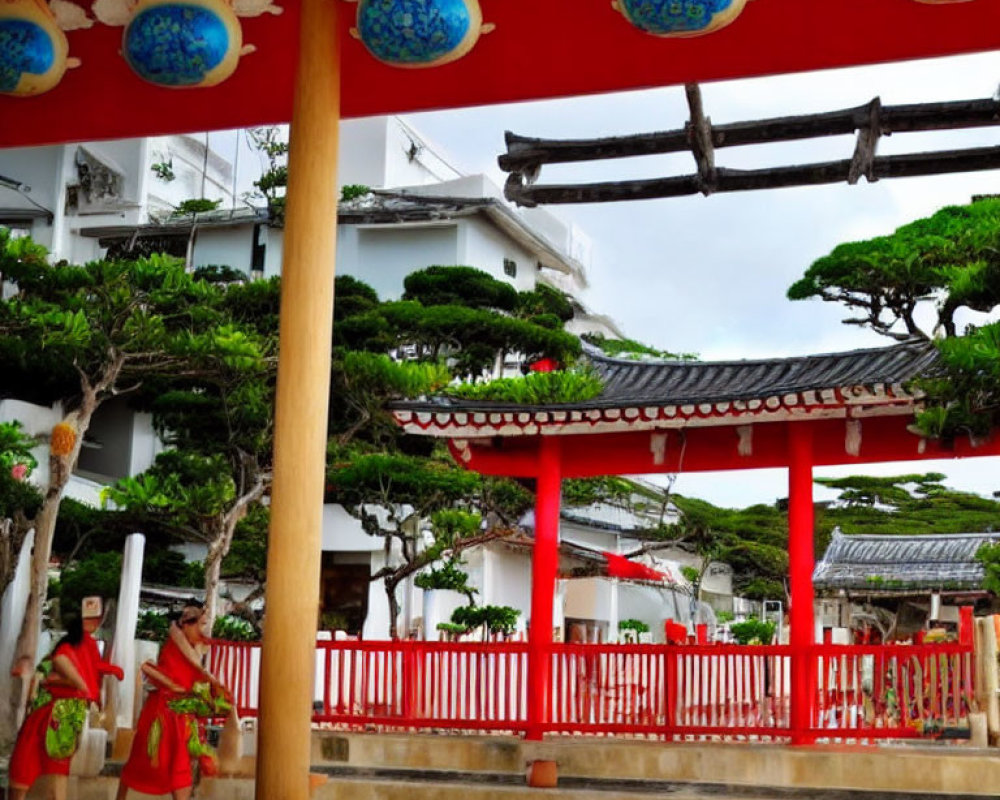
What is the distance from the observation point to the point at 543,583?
13.5 m

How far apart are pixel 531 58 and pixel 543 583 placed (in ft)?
28.8

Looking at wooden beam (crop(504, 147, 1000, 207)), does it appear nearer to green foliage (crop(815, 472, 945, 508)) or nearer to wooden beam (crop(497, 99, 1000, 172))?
wooden beam (crop(497, 99, 1000, 172))

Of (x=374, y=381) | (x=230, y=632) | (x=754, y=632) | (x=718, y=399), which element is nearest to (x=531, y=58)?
(x=718, y=399)

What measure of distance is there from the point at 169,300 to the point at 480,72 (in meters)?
12.6

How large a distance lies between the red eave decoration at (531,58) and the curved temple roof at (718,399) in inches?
274

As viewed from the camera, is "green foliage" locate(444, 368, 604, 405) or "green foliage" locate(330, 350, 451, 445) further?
"green foliage" locate(330, 350, 451, 445)

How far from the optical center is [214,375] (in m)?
19.3

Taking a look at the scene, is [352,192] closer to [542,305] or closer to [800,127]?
[542,305]

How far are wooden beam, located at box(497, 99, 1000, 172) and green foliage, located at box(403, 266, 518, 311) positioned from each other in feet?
85.1

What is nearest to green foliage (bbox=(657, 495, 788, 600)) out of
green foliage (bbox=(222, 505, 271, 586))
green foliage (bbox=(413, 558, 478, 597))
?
green foliage (bbox=(413, 558, 478, 597))

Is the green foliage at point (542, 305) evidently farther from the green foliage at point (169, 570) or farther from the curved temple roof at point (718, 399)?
the curved temple roof at point (718, 399)

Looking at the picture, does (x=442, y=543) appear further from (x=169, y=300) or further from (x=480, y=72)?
(x=480, y=72)

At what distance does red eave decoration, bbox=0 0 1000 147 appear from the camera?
508cm

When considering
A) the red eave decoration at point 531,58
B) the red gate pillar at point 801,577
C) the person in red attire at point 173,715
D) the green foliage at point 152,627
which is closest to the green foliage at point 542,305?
the green foliage at point 152,627
